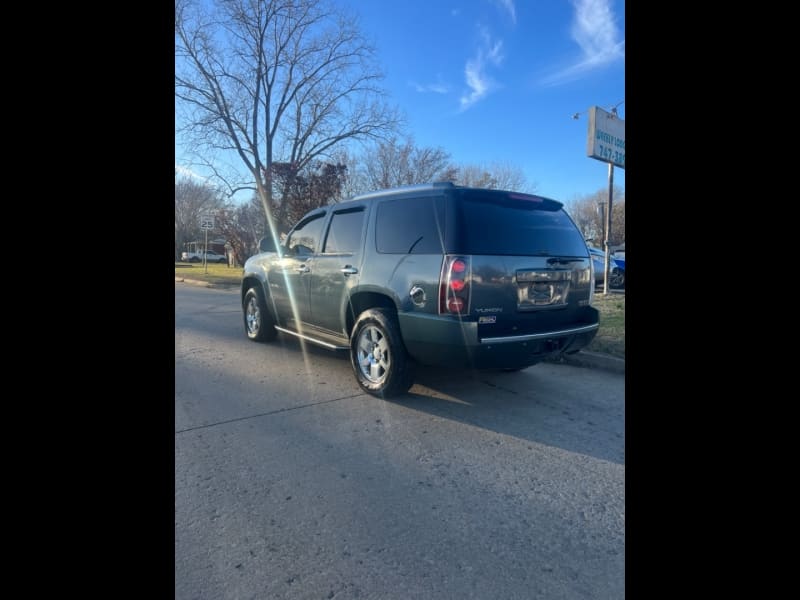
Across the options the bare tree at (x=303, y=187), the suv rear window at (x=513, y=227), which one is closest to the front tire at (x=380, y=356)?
the suv rear window at (x=513, y=227)

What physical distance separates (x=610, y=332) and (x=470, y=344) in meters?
4.34

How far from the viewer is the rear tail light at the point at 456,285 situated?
3633 millimetres

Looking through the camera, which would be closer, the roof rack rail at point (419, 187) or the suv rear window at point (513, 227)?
the suv rear window at point (513, 227)

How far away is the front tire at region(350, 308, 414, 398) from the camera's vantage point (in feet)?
13.8

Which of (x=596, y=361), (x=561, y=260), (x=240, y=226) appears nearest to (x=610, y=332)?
(x=596, y=361)

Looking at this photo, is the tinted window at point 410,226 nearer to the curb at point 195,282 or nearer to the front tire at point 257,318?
the front tire at point 257,318

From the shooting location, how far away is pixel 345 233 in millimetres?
5129

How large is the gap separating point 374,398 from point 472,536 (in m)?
2.27

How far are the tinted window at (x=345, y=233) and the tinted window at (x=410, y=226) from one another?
36cm

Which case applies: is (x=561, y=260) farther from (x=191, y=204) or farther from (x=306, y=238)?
(x=191, y=204)
